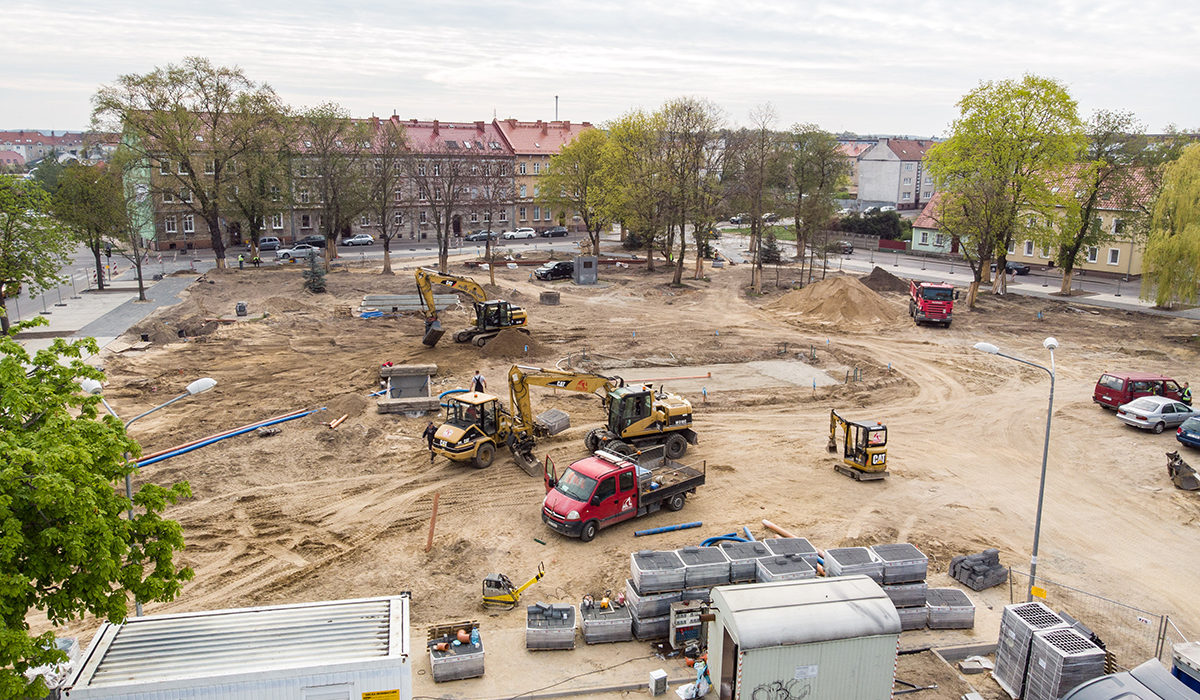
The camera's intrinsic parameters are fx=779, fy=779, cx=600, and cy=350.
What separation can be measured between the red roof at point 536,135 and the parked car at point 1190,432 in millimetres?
64253

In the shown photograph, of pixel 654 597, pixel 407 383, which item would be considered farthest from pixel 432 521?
pixel 407 383


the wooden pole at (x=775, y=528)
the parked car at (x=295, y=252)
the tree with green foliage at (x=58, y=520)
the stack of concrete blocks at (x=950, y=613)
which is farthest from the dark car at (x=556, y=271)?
the tree with green foliage at (x=58, y=520)

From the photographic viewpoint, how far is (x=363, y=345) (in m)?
36.8

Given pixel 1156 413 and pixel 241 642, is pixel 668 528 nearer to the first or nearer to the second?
pixel 241 642

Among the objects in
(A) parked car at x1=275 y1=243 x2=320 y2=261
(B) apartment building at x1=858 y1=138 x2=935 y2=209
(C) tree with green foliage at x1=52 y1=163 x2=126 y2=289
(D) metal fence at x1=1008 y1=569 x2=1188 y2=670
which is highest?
(B) apartment building at x1=858 y1=138 x2=935 y2=209

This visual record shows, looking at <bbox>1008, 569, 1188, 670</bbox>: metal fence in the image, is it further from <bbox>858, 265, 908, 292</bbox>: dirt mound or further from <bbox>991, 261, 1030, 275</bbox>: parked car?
<bbox>991, 261, 1030, 275</bbox>: parked car

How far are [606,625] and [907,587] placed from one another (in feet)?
20.6

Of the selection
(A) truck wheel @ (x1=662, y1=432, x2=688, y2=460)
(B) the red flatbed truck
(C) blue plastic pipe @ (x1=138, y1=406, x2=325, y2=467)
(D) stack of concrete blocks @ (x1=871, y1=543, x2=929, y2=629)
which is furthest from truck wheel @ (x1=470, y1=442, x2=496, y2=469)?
(D) stack of concrete blocks @ (x1=871, y1=543, x2=929, y2=629)

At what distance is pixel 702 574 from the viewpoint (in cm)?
1575

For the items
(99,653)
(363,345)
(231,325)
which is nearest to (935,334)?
(363,345)

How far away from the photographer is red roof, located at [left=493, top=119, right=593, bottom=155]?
8175cm

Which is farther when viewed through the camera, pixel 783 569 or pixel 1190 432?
pixel 1190 432

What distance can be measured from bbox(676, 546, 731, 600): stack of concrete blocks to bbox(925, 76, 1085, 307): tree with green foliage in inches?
1505

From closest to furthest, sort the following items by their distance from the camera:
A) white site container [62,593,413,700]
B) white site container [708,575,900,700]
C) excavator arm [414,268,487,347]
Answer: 1. white site container [62,593,413,700]
2. white site container [708,575,900,700]
3. excavator arm [414,268,487,347]
